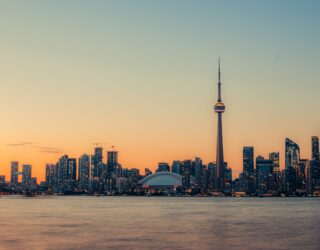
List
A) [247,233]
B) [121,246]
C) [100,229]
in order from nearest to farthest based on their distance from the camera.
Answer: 1. [121,246]
2. [247,233]
3. [100,229]

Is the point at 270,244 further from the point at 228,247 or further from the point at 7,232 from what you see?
the point at 7,232

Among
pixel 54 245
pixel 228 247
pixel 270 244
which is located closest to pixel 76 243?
pixel 54 245

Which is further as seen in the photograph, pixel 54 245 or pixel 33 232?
pixel 33 232

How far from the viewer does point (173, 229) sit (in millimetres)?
91125

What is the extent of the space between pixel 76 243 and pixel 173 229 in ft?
84.7

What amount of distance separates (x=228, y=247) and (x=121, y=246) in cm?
1290

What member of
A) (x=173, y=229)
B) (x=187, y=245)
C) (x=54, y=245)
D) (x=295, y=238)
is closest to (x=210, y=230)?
(x=173, y=229)

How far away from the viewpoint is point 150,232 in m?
85.5

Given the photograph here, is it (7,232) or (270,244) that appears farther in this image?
(7,232)

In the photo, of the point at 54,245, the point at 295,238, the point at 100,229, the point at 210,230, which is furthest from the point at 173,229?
the point at 54,245

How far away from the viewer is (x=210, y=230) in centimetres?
8938

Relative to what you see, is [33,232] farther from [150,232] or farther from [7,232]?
[150,232]

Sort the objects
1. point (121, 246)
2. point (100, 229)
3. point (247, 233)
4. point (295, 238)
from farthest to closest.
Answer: point (100, 229) → point (247, 233) → point (295, 238) → point (121, 246)

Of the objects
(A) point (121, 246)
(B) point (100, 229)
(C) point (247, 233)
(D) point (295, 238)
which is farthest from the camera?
(B) point (100, 229)
